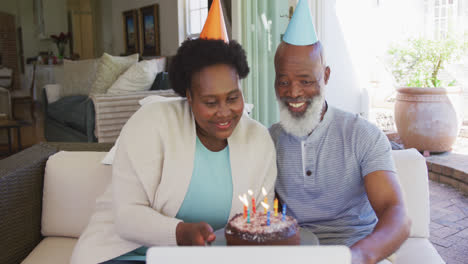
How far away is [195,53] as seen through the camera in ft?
4.43

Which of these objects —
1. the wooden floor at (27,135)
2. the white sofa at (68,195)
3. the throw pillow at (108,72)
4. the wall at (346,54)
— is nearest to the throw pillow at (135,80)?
the throw pillow at (108,72)

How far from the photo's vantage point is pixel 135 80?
4.38 metres

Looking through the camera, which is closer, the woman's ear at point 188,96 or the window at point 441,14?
the woman's ear at point 188,96

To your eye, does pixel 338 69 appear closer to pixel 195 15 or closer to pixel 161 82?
pixel 161 82

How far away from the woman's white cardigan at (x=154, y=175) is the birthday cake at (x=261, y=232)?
290mm

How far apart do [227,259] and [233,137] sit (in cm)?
74

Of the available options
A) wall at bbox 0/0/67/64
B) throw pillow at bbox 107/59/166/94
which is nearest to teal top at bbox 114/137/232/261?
throw pillow at bbox 107/59/166/94

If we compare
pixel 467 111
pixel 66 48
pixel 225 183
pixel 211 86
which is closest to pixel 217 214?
pixel 225 183

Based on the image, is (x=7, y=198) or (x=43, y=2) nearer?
(x=7, y=198)

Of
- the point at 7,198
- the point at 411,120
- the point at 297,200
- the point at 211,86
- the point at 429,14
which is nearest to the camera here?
the point at 211,86

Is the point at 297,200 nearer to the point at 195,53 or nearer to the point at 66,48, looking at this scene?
the point at 195,53

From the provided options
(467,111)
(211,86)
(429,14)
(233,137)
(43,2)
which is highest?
(43,2)

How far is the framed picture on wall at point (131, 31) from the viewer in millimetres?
7992

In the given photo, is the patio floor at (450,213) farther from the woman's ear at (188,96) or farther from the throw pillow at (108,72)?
the throw pillow at (108,72)
